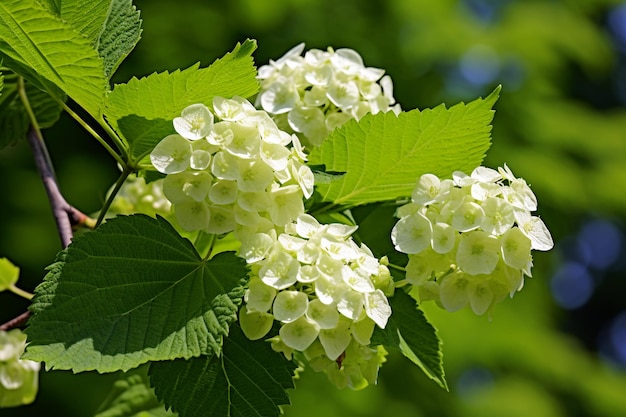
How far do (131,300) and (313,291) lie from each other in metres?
0.22

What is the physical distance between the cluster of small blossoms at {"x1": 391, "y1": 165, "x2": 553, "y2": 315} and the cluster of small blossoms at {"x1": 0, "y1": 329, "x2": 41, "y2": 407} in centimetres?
87

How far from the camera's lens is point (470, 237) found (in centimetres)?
105

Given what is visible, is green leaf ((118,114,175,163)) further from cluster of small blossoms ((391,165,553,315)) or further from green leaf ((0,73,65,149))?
green leaf ((0,73,65,149))

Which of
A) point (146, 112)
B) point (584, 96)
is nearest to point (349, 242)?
point (146, 112)

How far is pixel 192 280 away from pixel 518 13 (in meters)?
3.76

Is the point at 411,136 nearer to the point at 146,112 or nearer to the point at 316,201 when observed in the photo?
the point at 316,201

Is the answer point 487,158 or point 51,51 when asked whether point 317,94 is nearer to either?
point 51,51

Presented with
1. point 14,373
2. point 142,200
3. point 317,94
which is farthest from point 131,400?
point 317,94

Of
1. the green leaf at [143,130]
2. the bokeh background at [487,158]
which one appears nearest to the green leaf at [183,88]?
the green leaf at [143,130]

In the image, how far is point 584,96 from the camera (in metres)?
9.05

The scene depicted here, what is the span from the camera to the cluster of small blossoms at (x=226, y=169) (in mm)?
1006

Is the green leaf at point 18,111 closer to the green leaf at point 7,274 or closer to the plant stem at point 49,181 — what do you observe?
the plant stem at point 49,181

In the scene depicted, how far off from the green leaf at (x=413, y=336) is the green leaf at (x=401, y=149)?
0.53 ft

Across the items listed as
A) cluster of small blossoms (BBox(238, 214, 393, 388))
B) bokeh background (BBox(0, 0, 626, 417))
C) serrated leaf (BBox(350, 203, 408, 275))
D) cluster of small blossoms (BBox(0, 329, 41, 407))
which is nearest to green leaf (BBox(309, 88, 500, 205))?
serrated leaf (BBox(350, 203, 408, 275))
